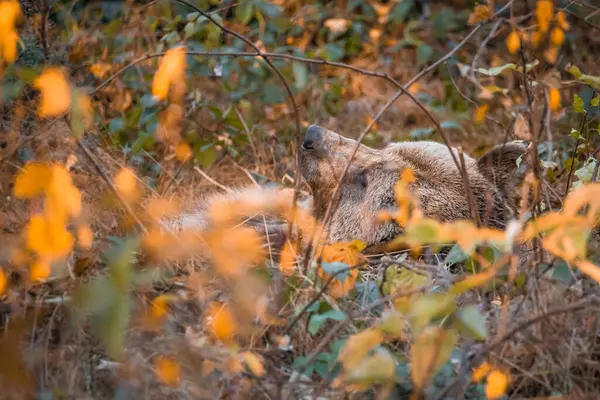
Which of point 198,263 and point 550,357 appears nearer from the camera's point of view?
point 550,357

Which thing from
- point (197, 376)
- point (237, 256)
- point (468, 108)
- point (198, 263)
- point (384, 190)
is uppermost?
point (237, 256)

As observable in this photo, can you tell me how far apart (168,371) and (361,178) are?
8.26 feet

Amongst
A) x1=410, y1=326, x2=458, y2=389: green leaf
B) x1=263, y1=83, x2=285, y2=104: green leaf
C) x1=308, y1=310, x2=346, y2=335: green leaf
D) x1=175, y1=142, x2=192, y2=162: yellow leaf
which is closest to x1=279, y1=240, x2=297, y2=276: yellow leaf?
x1=308, y1=310, x2=346, y2=335: green leaf

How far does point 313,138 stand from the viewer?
4.57m

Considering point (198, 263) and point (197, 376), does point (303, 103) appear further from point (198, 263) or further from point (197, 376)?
point (197, 376)

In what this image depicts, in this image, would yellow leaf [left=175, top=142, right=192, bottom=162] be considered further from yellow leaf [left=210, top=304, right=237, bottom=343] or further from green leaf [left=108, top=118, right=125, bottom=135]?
yellow leaf [left=210, top=304, right=237, bottom=343]

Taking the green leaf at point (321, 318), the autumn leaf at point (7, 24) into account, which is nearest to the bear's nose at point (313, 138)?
the green leaf at point (321, 318)

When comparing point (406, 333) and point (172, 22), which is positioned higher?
point (172, 22)

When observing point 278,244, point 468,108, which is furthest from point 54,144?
point 468,108

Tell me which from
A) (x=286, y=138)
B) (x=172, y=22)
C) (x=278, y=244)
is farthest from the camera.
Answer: (x=286, y=138)

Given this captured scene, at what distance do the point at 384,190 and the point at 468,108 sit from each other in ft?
7.90

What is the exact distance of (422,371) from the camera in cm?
211

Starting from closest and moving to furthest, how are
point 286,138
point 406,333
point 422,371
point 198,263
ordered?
point 422,371
point 406,333
point 198,263
point 286,138

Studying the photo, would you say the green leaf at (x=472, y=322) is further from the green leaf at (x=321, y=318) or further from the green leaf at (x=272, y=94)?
the green leaf at (x=272, y=94)
